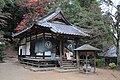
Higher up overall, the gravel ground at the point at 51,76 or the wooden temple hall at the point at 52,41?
the wooden temple hall at the point at 52,41

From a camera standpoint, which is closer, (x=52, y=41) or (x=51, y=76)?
(x=51, y=76)

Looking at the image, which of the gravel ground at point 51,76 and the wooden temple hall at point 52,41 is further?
the wooden temple hall at point 52,41

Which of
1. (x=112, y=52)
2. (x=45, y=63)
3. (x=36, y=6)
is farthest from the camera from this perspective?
(x=36, y=6)

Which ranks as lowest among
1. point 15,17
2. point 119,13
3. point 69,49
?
point 69,49

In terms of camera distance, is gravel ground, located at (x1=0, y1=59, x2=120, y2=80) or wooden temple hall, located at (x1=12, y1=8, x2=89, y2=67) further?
wooden temple hall, located at (x1=12, y1=8, x2=89, y2=67)

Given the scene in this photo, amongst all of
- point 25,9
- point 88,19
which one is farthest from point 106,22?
point 25,9

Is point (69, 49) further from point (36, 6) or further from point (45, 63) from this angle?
point (36, 6)

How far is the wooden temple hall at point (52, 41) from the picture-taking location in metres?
16.1

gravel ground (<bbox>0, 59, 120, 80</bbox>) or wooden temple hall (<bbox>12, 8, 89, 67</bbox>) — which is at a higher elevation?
wooden temple hall (<bbox>12, 8, 89, 67</bbox>)

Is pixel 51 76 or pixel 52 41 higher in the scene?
pixel 52 41

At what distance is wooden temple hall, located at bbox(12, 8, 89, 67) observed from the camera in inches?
636

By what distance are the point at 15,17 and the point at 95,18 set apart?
19.4 meters

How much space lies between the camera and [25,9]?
32781mm

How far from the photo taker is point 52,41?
58.3 feet
